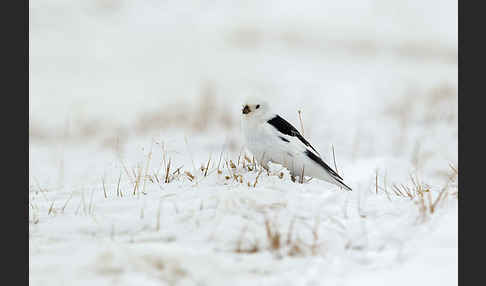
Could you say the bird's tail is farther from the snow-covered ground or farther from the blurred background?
the blurred background

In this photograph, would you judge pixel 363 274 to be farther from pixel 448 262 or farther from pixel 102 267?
pixel 102 267

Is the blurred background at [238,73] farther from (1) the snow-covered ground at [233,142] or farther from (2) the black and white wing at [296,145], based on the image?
(2) the black and white wing at [296,145]

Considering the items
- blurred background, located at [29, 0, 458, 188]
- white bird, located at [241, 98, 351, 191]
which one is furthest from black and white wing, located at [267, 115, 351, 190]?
blurred background, located at [29, 0, 458, 188]

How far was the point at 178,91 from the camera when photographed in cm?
1308

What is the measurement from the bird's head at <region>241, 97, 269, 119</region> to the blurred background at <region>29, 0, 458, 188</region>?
2.67 ft

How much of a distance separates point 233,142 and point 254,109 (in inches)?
137

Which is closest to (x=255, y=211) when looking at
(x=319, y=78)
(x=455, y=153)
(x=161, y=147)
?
(x=161, y=147)

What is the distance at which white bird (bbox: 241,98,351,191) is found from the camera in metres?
4.02

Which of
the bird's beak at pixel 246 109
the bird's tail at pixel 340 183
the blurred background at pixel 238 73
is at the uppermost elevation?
the blurred background at pixel 238 73

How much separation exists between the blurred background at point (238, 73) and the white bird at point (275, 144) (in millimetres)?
833

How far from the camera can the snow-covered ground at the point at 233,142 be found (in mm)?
2605

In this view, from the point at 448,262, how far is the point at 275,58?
44.8 ft

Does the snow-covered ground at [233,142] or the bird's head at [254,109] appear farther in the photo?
the bird's head at [254,109]

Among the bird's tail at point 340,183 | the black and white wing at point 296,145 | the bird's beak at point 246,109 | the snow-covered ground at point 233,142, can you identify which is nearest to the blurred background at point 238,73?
the snow-covered ground at point 233,142
